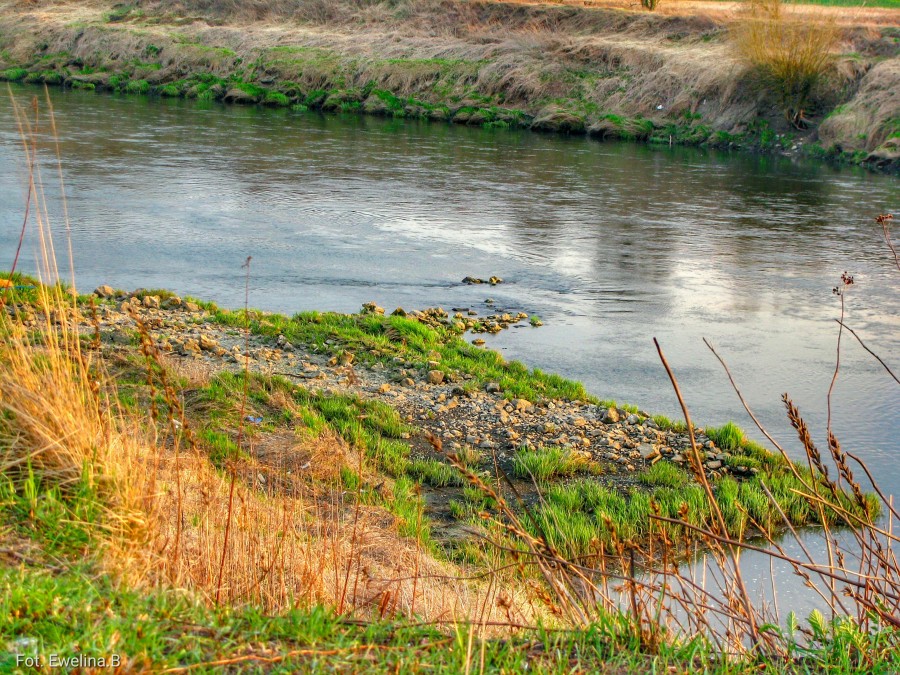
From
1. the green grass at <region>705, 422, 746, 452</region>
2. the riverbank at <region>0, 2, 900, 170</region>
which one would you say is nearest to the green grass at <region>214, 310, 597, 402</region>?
the green grass at <region>705, 422, 746, 452</region>

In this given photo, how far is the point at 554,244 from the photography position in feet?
53.6

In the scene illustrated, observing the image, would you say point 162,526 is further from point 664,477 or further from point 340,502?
point 664,477

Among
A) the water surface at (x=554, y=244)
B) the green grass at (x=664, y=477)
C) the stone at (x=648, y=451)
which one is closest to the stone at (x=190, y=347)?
the water surface at (x=554, y=244)

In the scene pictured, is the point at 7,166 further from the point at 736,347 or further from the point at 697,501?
the point at 697,501

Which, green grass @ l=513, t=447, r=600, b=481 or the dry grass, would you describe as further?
green grass @ l=513, t=447, r=600, b=481

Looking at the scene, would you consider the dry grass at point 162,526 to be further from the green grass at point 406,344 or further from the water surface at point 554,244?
the water surface at point 554,244

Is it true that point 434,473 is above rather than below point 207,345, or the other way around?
below

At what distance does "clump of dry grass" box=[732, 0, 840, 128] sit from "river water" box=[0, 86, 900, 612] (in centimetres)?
375

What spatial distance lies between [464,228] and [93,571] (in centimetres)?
1408

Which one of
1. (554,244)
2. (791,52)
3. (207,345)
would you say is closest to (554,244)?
(554,244)

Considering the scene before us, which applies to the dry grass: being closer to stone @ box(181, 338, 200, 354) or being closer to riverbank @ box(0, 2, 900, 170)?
stone @ box(181, 338, 200, 354)

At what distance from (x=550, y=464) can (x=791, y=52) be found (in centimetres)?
2657

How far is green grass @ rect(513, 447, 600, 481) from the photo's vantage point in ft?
24.4

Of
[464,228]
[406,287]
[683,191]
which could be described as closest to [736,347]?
[406,287]
